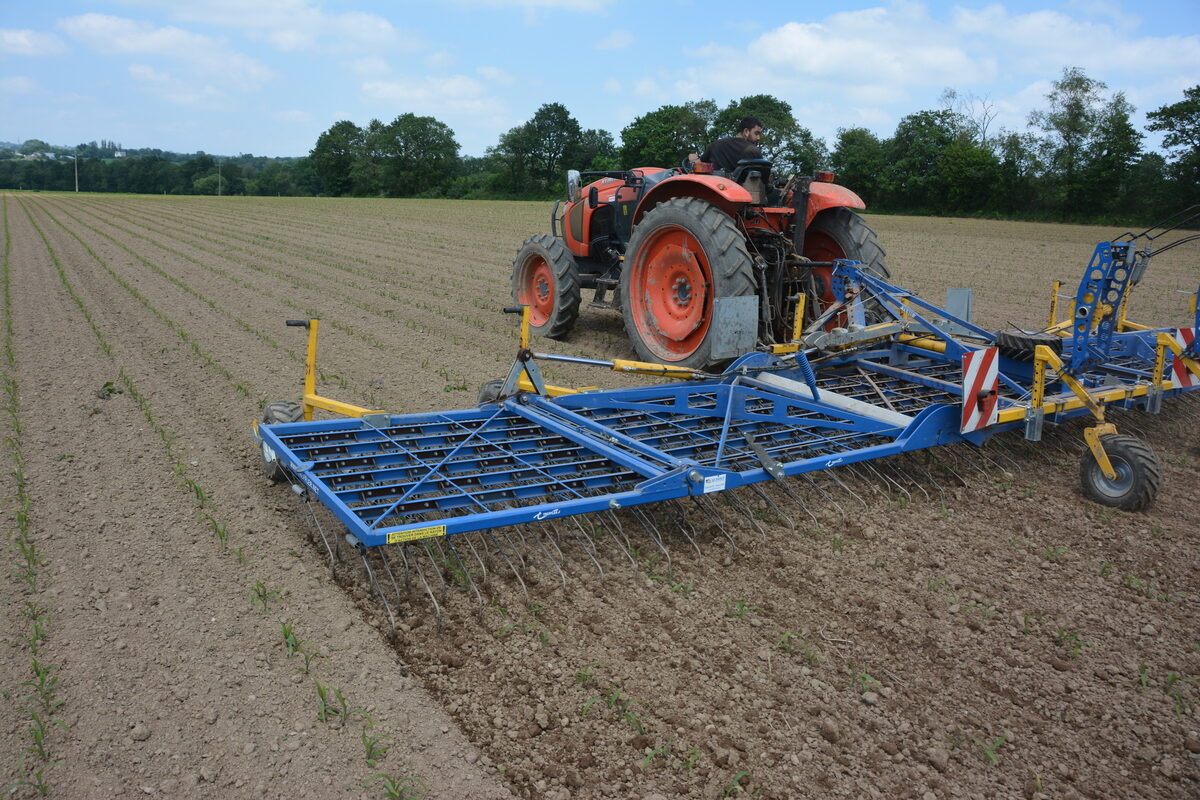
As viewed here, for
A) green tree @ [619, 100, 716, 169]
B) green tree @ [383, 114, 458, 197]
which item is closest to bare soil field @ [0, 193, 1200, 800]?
green tree @ [619, 100, 716, 169]

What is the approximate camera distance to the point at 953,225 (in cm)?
2777

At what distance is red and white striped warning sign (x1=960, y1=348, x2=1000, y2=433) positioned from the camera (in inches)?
150

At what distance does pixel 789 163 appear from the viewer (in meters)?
39.8

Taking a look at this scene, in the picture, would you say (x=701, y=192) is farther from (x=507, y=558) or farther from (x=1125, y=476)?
(x=507, y=558)

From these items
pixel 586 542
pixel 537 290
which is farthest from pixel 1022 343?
pixel 537 290

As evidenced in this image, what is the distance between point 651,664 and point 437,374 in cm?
390

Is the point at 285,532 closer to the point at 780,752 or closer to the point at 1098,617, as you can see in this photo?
the point at 780,752

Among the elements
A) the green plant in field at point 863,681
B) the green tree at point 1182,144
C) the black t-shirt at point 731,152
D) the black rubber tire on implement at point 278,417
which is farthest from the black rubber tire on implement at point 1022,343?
the green tree at point 1182,144

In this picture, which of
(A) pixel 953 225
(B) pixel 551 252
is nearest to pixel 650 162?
(A) pixel 953 225

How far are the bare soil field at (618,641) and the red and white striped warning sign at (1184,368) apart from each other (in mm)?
430

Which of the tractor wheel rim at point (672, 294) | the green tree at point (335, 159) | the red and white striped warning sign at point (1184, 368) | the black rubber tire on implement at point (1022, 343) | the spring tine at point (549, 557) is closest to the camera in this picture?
the spring tine at point (549, 557)

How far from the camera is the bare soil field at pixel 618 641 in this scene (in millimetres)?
2225

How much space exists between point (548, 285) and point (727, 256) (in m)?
2.60

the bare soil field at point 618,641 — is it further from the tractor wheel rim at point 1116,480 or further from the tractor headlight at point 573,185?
the tractor headlight at point 573,185
